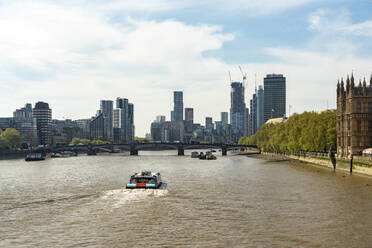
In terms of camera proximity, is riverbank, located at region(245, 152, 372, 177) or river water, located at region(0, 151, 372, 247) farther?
riverbank, located at region(245, 152, 372, 177)

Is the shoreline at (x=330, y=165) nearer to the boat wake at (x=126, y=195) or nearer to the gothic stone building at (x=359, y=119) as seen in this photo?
the gothic stone building at (x=359, y=119)

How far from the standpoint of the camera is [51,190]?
266 feet

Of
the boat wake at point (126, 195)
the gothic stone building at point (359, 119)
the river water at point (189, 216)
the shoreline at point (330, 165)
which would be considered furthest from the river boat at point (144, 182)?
the gothic stone building at point (359, 119)

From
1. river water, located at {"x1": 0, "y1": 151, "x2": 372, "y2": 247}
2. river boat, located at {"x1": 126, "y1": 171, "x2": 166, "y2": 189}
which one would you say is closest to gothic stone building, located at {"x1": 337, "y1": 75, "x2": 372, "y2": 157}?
river water, located at {"x1": 0, "y1": 151, "x2": 372, "y2": 247}

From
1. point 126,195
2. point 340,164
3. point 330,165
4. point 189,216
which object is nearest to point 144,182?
point 126,195

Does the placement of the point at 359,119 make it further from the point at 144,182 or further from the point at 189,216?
the point at 189,216

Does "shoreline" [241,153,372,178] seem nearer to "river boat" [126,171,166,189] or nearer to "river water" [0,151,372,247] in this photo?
"river water" [0,151,372,247]

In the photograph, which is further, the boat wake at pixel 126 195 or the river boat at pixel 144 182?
the river boat at pixel 144 182

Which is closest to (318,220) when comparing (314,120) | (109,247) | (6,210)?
(109,247)

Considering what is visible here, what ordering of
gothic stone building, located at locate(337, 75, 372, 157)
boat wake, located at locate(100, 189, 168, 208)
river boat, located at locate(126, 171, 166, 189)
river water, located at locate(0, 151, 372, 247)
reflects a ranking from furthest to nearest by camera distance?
gothic stone building, located at locate(337, 75, 372, 157) → river boat, located at locate(126, 171, 166, 189) → boat wake, located at locate(100, 189, 168, 208) → river water, located at locate(0, 151, 372, 247)

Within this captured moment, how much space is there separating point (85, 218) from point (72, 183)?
137 ft

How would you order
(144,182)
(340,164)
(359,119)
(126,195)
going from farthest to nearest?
(359,119) → (340,164) → (144,182) → (126,195)

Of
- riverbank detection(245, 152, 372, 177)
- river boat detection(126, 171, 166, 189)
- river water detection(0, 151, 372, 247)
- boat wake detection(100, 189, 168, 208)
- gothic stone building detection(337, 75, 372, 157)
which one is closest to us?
river water detection(0, 151, 372, 247)

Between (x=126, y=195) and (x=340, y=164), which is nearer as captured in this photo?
(x=126, y=195)
